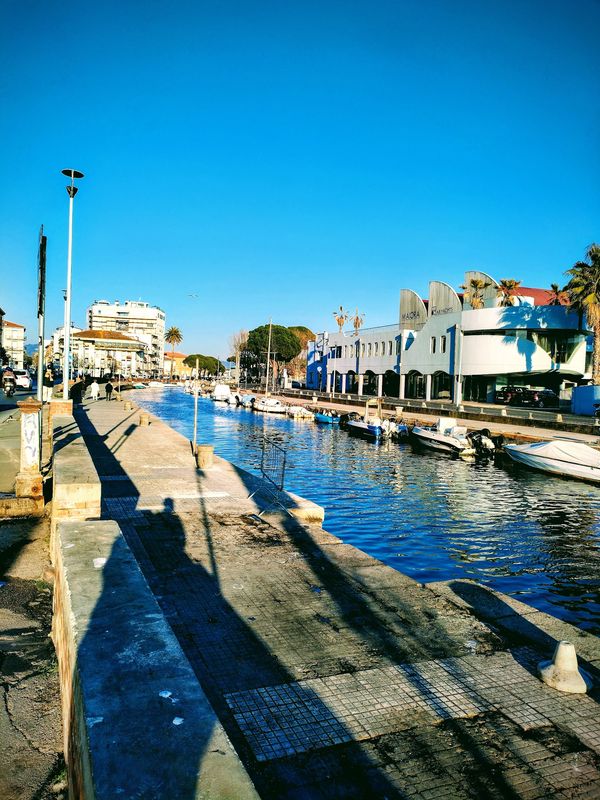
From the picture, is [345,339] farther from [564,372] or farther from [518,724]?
[518,724]

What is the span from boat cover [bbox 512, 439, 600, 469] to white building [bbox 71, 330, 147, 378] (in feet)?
379

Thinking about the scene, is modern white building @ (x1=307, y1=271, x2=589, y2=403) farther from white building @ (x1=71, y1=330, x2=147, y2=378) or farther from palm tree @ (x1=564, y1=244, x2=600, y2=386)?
white building @ (x1=71, y1=330, x2=147, y2=378)

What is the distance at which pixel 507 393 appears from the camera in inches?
2386

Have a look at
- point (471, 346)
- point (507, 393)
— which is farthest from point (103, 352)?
point (507, 393)

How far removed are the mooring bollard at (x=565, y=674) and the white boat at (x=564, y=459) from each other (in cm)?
2384

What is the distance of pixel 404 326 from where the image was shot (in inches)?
2960

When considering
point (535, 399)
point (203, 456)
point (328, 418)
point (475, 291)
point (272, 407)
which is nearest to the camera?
point (203, 456)

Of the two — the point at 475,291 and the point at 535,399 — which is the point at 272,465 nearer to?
the point at 535,399

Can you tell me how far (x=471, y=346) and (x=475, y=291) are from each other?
13.3 metres

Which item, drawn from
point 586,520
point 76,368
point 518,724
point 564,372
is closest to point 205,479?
point 518,724

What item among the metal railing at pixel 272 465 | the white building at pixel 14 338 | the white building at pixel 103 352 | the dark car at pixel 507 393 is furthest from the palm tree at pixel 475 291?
the white building at pixel 14 338

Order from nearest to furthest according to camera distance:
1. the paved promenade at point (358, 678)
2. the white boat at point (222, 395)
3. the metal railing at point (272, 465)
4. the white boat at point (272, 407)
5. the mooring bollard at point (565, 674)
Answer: the paved promenade at point (358, 678) < the mooring bollard at point (565, 674) < the metal railing at point (272, 465) < the white boat at point (272, 407) < the white boat at point (222, 395)

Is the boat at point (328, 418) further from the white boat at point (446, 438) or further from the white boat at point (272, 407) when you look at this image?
the white boat at point (446, 438)

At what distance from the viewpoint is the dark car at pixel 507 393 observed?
59781mm
